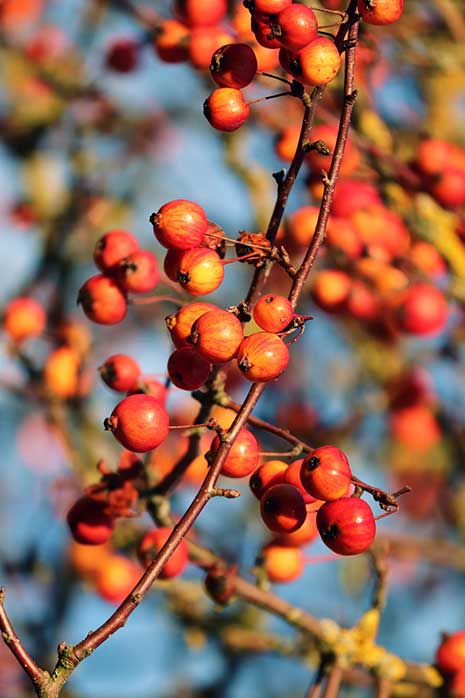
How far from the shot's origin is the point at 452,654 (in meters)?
3.15

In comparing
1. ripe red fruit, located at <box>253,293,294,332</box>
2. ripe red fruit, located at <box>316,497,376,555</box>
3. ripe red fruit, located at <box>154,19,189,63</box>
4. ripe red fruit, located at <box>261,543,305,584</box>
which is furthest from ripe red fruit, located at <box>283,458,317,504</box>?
ripe red fruit, located at <box>154,19,189,63</box>

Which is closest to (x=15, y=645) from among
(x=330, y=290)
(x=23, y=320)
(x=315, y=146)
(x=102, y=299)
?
(x=102, y=299)

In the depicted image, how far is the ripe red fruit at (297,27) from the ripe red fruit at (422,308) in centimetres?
265

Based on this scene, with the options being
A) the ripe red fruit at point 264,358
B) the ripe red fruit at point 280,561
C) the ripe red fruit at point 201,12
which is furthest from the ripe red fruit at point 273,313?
the ripe red fruit at point 201,12

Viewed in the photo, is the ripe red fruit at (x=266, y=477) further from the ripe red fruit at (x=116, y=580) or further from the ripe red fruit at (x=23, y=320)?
the ripe red fruit at (x=23, y=320)

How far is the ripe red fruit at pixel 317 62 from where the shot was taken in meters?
2.23

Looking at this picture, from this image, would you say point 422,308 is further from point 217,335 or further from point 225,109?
point 217,335

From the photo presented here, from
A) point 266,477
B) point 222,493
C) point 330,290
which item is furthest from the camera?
point 330,290

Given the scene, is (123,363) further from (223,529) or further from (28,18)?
(28,18)

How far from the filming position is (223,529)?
6.34 m

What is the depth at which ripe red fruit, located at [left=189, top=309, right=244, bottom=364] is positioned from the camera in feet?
7.12

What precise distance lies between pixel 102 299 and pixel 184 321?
2.28ft

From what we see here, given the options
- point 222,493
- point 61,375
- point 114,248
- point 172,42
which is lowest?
point 222,493

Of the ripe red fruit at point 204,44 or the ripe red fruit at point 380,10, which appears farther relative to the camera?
the ripe red fruit at point 204,44
